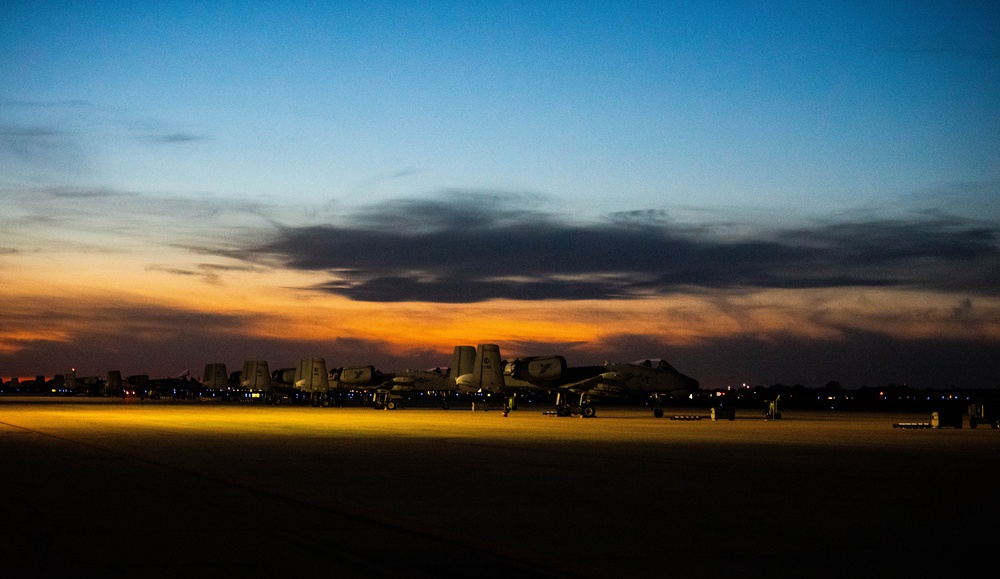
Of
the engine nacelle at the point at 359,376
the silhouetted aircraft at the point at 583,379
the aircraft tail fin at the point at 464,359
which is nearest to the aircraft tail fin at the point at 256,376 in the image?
the engine nacelle at the point at 359,376

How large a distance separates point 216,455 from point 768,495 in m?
12.7

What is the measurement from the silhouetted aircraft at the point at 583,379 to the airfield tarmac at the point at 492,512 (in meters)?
31.9

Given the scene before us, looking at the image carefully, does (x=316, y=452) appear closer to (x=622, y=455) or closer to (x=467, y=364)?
(x=622, y=455)

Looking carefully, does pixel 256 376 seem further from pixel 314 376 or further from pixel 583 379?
pixel 583 379

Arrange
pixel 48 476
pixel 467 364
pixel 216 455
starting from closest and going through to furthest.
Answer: pixel 48 476
pixel 216 455
pixel 467 364

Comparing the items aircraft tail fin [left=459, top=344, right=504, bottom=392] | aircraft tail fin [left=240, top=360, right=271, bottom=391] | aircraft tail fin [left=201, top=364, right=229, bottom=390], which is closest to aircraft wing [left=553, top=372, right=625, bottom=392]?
aircraft tail fin [left=459, top=344, right=504, bottom=392]

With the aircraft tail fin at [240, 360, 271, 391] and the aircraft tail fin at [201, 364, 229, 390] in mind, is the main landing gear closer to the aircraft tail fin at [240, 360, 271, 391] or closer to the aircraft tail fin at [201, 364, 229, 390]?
Answer: the aircraft tail fin at [240, 360, 271, 391]

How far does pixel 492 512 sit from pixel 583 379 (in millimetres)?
45453

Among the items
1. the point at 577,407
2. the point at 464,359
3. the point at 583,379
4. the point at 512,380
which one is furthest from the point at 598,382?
the point at 464,359

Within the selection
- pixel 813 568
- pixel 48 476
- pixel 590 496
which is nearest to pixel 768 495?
pixel 590 496

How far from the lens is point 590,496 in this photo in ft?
50.9

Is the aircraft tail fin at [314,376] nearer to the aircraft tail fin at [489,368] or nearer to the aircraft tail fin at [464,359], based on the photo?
the aircraft tail fin at [464,359]

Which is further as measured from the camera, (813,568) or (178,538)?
(178,538)

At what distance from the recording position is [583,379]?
193 feet
